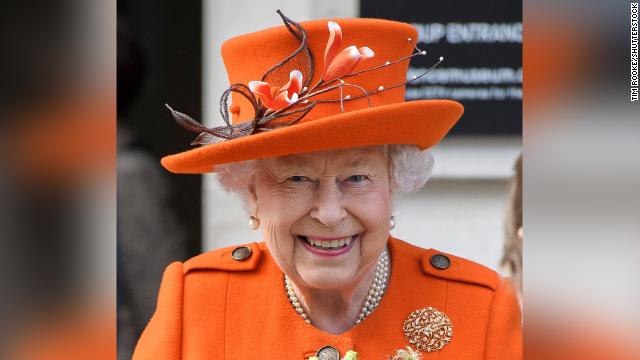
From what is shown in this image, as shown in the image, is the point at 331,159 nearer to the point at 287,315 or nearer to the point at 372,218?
the point at 372,218

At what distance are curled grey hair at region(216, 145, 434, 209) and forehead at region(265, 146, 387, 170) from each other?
72mm

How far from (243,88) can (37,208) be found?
858 millimetres

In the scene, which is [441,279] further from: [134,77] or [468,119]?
[134,77]

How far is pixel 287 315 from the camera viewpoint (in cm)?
242

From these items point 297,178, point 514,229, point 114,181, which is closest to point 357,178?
point 297,178

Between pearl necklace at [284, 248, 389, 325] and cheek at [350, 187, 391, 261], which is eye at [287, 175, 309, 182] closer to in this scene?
cheek at [350, 187, 391, 261]

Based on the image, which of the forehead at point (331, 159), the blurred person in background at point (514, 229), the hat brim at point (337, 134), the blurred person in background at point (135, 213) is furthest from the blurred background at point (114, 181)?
the blurred person in background at point (135, 213)

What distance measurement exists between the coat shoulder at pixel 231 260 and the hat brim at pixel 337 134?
0.38 metres

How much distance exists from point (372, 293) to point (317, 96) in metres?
0.56

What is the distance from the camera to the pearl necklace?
7.99ft

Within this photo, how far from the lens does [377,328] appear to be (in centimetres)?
240

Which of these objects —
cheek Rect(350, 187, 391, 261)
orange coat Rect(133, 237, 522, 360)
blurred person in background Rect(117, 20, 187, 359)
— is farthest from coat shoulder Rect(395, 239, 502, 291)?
blurred person in background Rect(117, 20, 187, 359)

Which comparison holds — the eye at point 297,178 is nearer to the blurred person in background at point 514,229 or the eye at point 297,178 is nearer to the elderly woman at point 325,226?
the elderly woman at point 325,226

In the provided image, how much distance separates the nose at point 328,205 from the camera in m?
2.16
